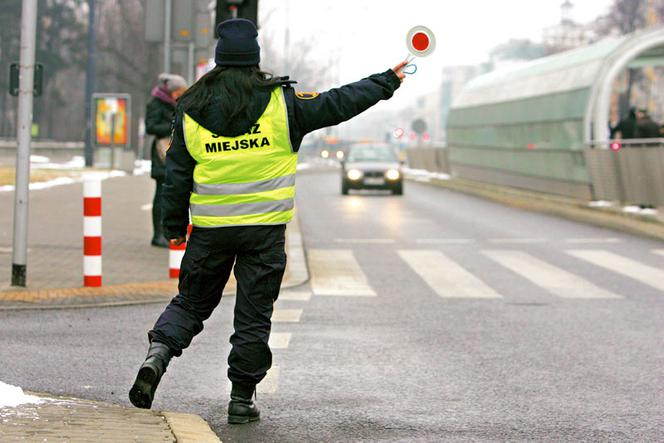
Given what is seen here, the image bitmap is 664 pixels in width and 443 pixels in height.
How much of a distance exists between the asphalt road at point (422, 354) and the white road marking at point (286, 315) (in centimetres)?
3

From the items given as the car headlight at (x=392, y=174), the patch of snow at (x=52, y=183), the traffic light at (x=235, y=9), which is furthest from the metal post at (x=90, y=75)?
the traffic light at (x=235, y=9)

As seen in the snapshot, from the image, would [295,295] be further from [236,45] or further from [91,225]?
[236,45]

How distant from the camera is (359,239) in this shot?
1912cm

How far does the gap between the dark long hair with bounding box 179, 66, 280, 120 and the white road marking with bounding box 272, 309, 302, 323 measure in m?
3.97

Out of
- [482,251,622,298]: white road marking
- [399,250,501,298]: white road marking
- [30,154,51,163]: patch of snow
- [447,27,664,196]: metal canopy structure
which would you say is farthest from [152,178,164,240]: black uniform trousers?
[30,154,51,163]: patch of snow

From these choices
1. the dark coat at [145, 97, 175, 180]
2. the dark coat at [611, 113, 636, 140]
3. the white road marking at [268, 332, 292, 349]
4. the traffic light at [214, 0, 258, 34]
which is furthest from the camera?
the dark coat at [611, 113, 636, 140]

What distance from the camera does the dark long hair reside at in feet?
19.9

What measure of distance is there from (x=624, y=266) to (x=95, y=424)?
10.3m

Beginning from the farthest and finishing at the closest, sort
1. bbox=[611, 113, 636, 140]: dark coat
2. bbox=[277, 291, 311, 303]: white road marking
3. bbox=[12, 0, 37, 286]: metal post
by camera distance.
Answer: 1. bbox=[611, 113, 636, 140]: dark coat
2. bbox=[277, 291, 311, 303]: white road marking
3. bbox=[12, 0, 37, 286]: metal post

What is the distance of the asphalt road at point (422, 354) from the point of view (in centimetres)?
627

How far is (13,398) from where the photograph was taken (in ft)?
19.7

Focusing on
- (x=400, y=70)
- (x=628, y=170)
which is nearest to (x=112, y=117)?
(x=628, y=170)

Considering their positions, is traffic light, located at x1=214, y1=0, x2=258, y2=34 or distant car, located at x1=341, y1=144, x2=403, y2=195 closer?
traffic light, located at x1=214, y1=0, x2=258, y2=34

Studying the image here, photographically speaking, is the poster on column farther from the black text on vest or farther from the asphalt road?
the black text on vest
